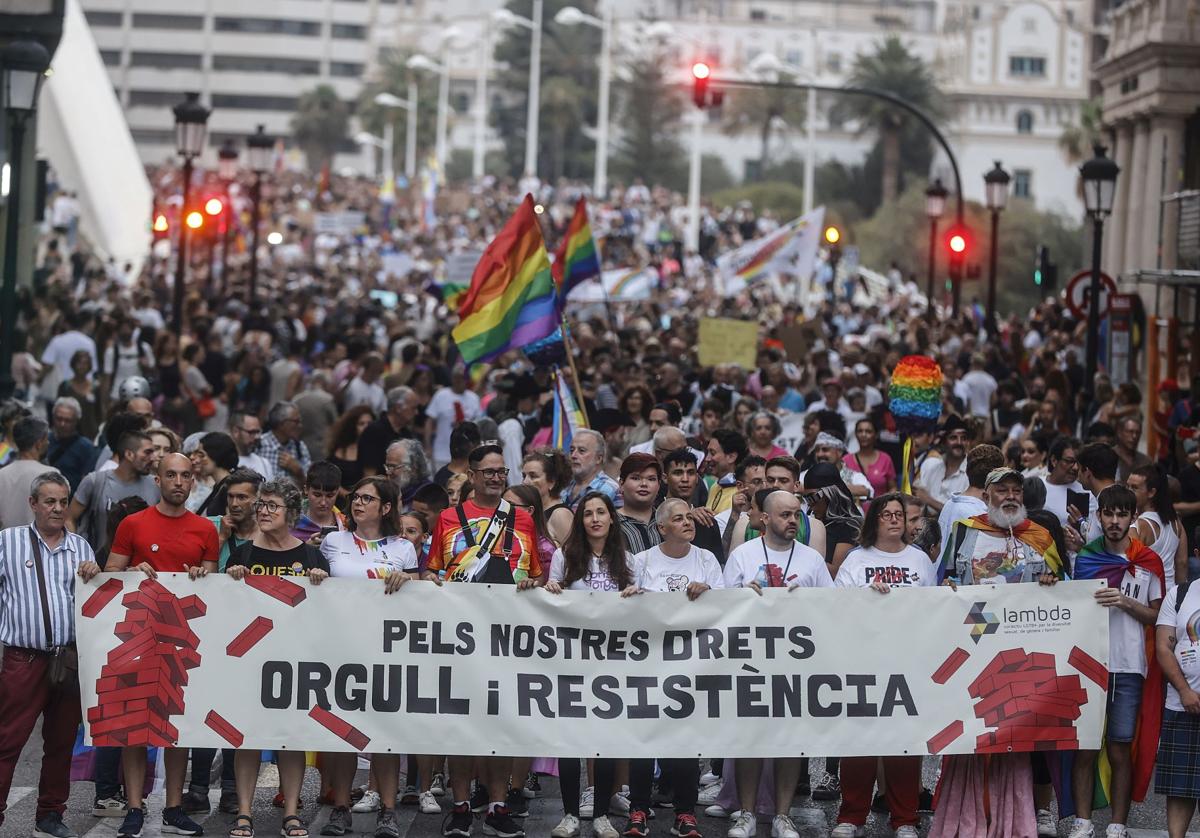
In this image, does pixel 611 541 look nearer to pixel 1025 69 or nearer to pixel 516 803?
pixel 516 803

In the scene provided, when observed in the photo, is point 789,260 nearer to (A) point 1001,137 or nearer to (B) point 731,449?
(B) point 731,449

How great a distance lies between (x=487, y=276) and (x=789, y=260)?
14.3 meters

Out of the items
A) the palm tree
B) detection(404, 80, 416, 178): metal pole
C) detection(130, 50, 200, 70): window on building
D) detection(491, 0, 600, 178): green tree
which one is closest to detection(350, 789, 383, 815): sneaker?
the palm tree

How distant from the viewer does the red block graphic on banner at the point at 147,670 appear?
9.55 m

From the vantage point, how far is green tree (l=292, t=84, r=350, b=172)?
432 ft

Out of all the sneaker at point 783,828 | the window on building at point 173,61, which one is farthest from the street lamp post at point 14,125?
the window on building at point 173,61

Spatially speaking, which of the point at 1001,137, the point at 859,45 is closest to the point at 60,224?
the point at 1001,137

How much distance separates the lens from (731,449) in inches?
505

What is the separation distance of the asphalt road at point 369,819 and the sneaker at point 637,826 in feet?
0.60

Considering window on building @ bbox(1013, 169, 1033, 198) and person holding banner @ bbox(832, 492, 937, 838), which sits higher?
window on building @ bbox(1013, 169, 1033, 198)

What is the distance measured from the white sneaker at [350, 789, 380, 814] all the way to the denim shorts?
131 inches

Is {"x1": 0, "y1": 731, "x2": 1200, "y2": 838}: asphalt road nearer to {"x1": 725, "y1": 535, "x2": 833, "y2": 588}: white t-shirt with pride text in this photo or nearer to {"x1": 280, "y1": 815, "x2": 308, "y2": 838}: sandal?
{"x1": 280, "y1": 815, "x2": 308, "y2": 838}: sandal

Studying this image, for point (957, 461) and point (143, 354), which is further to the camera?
point (143, 354)

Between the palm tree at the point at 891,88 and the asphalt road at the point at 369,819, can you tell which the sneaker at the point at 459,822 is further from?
the palm tree at the point at 891,88
